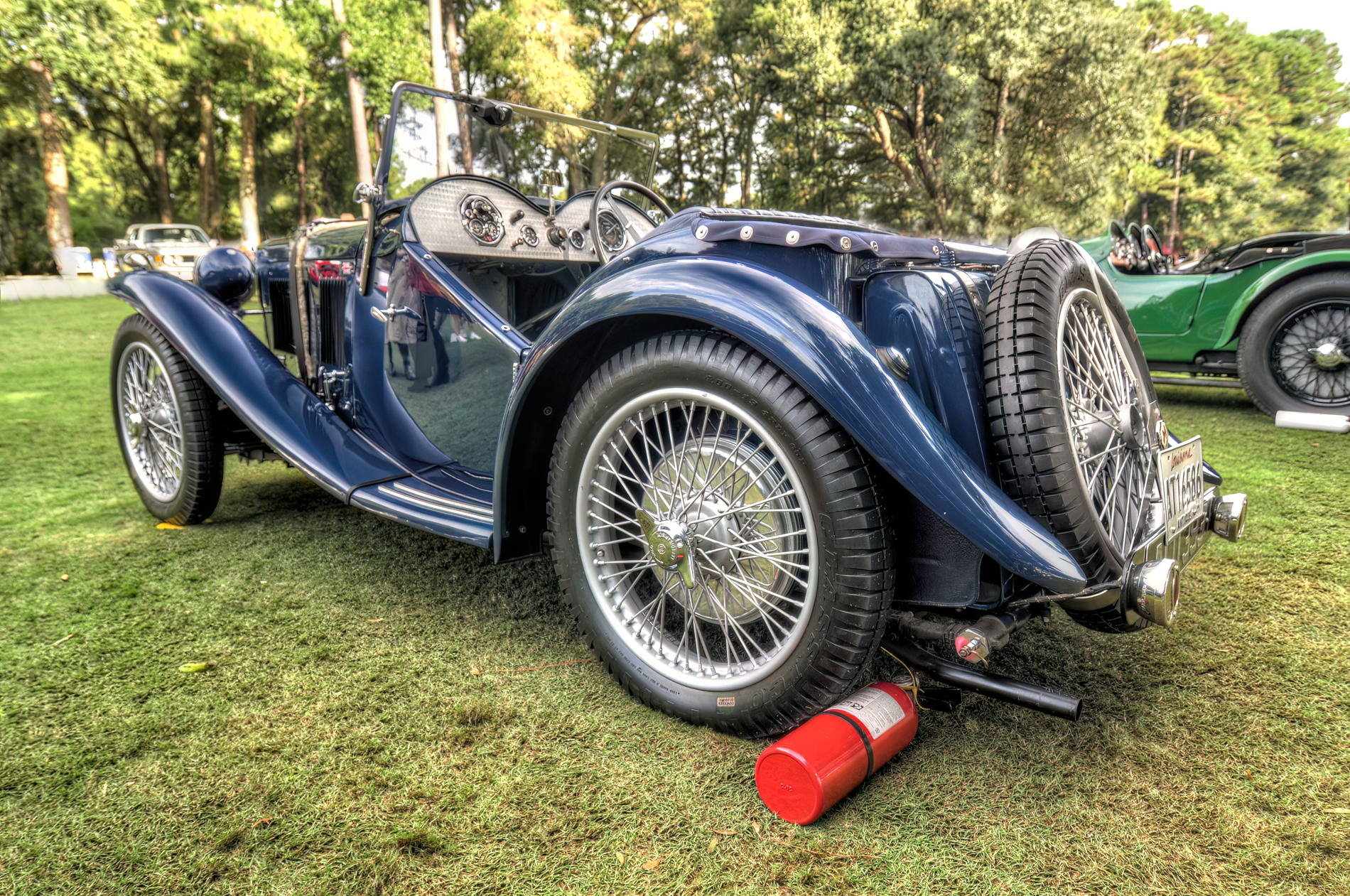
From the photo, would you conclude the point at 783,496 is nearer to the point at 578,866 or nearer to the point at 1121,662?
the point at 578,866

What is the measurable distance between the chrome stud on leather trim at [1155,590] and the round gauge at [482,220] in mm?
2773

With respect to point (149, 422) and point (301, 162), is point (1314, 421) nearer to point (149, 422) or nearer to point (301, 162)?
point (149, 422)

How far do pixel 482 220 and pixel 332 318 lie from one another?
892 mm

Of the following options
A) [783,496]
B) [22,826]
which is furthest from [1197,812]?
[22,826]

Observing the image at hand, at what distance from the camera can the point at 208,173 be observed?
25250 millimetres

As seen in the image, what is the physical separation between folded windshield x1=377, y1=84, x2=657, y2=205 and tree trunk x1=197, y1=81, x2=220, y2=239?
986 inches

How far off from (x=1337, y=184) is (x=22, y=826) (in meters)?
52.9

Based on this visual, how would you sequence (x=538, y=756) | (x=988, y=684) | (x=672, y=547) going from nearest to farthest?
(x=988, y=684) < (x=538, y=756) < (x=672, y=547)

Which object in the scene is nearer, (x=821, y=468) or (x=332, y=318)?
(x=821, y=468)

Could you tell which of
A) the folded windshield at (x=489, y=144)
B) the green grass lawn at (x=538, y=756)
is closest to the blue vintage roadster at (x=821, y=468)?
the green grass lawn at (x=538, y=756)

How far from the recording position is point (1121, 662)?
7.48ft

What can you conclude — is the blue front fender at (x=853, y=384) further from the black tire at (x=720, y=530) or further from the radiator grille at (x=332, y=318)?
the radiator grille at (x=332, y=318)

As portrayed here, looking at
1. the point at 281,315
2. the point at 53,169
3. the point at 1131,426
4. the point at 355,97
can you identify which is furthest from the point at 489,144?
the point at 53,169

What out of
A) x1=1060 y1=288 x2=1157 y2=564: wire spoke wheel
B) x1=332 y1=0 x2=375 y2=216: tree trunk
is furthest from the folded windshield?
x1=332 y1=0 x2=375 y2=216: tree trunk
